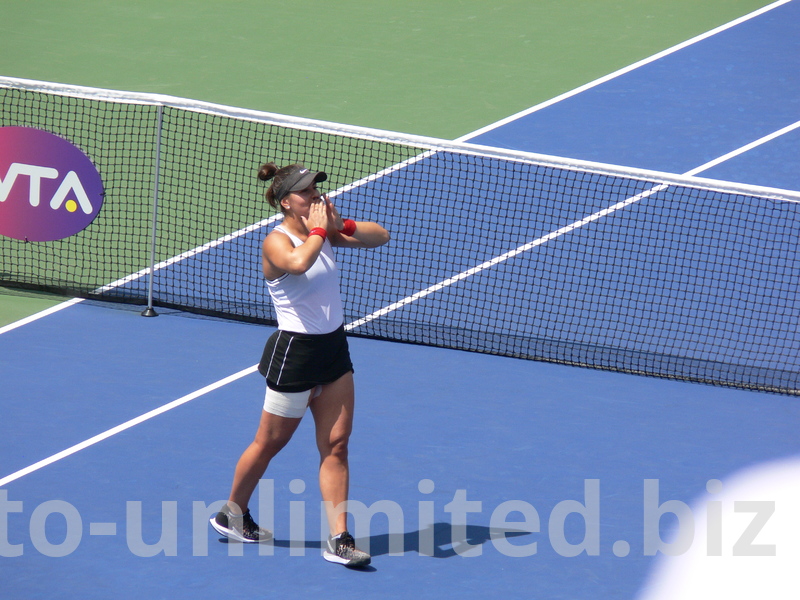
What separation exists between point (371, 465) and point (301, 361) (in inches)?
60.2

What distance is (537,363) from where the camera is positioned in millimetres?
8820

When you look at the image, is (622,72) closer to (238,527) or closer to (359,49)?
(359,49)

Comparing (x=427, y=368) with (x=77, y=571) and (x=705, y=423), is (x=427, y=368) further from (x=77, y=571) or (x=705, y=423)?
(x=77, y=571)

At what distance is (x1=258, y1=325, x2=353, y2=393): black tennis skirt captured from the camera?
19.4ft

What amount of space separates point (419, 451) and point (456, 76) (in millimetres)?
8570

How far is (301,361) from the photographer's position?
5934mm

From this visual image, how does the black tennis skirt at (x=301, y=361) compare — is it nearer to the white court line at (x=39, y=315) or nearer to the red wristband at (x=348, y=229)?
the red wristband at (x=348, y=229)

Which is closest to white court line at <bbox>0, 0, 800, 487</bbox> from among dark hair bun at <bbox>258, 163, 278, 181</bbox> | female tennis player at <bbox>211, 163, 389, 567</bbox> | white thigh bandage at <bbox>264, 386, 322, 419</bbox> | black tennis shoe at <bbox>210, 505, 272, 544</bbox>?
black tennis shoe at <bbox>210, 505, 272, 544</bbox>

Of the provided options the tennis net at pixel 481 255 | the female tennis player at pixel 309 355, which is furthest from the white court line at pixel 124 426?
the female tennis player at pixel 309 355

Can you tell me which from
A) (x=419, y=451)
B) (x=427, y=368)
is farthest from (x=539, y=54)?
(x=419, y=451)

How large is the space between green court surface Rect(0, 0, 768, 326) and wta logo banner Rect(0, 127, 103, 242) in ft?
14.8

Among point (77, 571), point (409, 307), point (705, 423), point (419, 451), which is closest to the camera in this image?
point (77, 571)

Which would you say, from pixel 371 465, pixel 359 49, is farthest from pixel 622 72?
pixel 371 465

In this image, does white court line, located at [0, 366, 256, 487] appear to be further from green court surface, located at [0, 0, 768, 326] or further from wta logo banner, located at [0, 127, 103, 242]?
green court surface, located at [0, 0, 768, 326]
